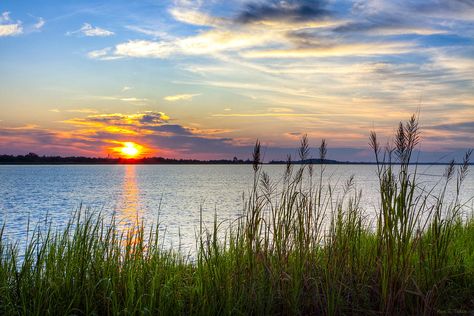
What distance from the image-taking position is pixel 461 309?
516 cm

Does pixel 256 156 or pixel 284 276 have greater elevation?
pixel 256 156

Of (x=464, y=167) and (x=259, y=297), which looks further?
(x=464, y=167)

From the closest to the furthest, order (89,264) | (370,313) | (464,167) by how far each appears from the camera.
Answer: (370,313), (89,264), (464,167)

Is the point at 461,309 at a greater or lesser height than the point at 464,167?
lesser

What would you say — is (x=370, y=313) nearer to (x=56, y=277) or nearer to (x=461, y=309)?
(x=461, y=309)

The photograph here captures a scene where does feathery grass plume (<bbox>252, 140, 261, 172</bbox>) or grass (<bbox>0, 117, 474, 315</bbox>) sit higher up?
feathery grass plume (<bbox>252, 140, 261, 172</bbox>)

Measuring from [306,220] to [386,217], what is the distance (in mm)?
1143

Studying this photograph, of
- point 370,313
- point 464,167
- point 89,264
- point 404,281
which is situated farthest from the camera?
point 464,167

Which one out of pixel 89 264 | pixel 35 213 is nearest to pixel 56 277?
pixel 89 264

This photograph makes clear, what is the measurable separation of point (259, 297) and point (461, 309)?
2.52 metres

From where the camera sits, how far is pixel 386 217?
4.52m

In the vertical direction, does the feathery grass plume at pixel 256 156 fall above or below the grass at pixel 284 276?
above

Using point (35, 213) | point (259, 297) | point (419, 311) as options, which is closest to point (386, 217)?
point (419, 311)

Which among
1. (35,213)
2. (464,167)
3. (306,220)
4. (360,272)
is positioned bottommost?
(35,213)
